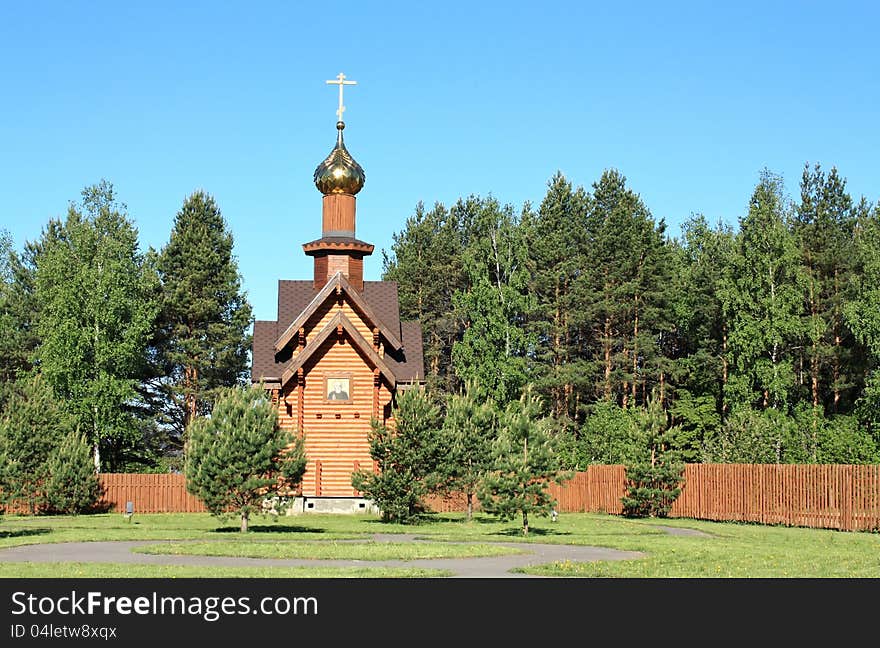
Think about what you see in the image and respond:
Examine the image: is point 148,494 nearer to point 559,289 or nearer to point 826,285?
point 559,289

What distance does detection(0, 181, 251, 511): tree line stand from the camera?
181ft

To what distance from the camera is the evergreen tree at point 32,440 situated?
43.3 m

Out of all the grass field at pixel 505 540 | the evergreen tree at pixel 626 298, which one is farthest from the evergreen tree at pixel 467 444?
the evergreen tree at pixel 626 298

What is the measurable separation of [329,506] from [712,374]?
28834 mm

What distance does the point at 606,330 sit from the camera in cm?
6712

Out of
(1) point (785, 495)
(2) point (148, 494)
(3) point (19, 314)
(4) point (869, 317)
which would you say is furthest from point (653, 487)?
(3) point (19, 314)

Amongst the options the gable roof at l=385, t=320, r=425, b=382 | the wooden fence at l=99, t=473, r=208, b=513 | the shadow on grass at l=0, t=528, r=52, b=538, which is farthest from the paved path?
the gable roof at l=385, t=320, r=425, b=382

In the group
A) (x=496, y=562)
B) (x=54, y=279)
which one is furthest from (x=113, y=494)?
(x=496, y=562)

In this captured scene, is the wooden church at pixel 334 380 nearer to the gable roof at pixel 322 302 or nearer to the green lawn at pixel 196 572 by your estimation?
the gable roof at pixel 322 302

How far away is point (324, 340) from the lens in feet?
151

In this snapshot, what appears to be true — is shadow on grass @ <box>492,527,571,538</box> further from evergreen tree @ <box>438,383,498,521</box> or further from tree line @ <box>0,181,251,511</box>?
tree line @ <box>0,181,251,511</box>

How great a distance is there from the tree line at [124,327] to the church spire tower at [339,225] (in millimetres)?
12732

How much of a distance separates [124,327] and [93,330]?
219cm

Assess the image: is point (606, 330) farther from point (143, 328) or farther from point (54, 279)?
point (54, 279)
